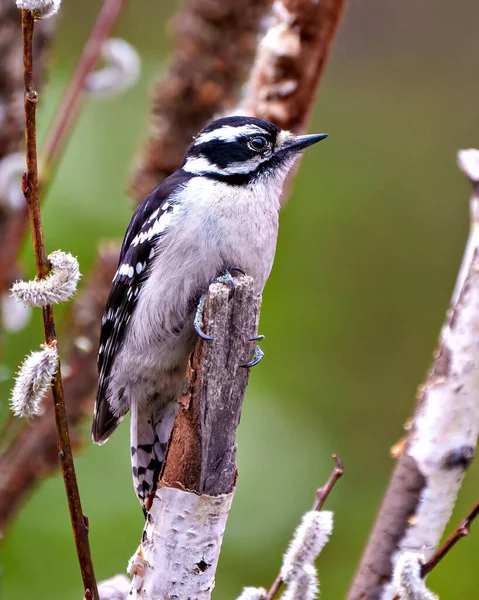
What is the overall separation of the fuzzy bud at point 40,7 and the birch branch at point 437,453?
1055 millimetres

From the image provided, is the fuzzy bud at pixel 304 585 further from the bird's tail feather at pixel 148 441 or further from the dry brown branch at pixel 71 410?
the dry brown branch at pixel 71 410

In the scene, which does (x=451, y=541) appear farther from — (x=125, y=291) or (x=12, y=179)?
(x=12, y=179)

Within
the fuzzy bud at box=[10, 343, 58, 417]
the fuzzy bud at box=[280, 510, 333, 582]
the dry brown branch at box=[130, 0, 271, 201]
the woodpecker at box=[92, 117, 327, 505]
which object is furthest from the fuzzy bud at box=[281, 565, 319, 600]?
the dry brown branch at box=[130, 0, 271, 201]

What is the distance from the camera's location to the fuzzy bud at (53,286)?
63.4 inches

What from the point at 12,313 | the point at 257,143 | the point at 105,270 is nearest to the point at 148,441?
the point at 12,313

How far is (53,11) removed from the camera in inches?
60.8

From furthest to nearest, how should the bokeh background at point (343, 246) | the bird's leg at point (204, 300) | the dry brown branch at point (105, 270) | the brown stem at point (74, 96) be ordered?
the bokeh background at point (343, 246)
the dry brown branch at point (105, 270)
the brown stem at point (74, 96)
the bird's leg at point (204, 300)

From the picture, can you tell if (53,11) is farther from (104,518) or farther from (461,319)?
(104,518)

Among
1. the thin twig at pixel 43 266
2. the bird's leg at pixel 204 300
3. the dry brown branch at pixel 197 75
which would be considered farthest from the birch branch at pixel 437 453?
the dry brown branch at pixel 197 75

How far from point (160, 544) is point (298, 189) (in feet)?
12.8

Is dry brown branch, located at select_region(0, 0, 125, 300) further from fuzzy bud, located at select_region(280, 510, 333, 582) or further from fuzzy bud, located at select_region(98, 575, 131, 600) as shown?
fuzzy bud, located at select_region(280, 510, 333, 582)

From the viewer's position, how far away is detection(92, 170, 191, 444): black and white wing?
270 centimetres

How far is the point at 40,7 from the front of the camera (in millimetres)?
1545

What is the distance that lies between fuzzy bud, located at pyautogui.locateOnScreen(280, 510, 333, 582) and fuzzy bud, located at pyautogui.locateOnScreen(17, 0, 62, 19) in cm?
98
